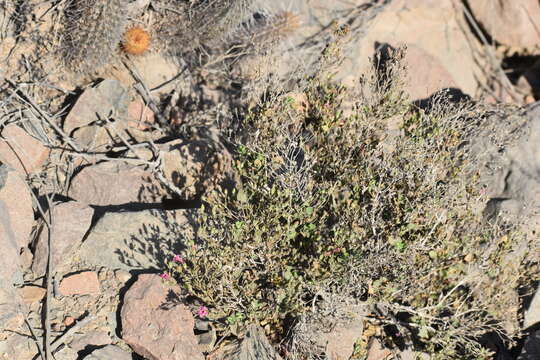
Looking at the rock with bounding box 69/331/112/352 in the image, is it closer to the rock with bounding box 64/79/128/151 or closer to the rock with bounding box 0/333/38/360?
the rock with bounding box 0/333/38/360

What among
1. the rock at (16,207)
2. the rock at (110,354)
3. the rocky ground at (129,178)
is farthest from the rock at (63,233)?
the rock at (110,354)

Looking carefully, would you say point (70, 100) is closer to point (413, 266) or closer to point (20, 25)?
point (20, 25)

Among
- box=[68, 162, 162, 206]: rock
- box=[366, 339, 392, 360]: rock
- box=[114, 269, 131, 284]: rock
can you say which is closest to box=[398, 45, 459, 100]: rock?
box=[366, 339, 392, 360]: rock

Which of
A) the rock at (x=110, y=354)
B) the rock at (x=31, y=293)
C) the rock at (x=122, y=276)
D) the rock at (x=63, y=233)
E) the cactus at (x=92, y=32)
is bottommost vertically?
the rock at (x=110, y=354)

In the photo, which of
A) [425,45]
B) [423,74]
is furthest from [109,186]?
[425,45]

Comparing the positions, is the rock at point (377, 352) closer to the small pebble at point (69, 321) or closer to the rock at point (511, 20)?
the small pebble at point (69, 321)

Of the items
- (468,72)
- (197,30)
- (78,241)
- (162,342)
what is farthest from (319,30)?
(162,342)
